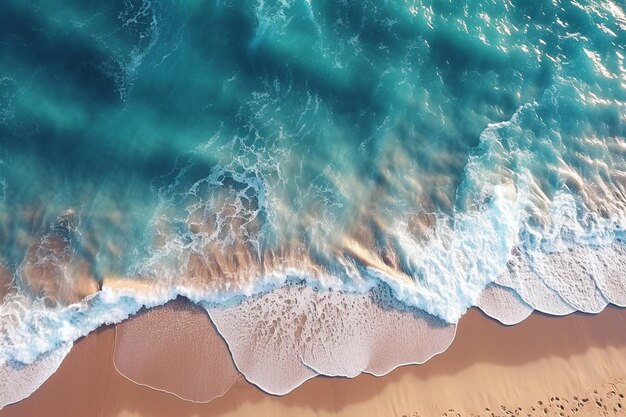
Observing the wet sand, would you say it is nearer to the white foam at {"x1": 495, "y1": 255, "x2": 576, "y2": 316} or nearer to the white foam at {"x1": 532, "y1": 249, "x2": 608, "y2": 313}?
the white foam at {"x1": 495, "y1": 255, "x2": 576, "y2": 316}

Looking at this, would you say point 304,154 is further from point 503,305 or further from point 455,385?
point 455,385

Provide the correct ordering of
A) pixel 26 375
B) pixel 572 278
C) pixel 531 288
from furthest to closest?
pixel 572 278 → pixel 531 288 → pixel 26 375

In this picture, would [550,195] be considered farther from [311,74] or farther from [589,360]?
[311,74]

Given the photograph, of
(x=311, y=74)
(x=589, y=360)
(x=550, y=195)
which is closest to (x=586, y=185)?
(x=550, y=195)

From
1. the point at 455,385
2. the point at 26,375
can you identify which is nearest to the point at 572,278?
the point at 455,385

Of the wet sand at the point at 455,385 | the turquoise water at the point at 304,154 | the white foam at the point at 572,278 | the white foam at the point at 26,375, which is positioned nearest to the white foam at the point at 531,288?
the turquoise water at the point at 304,154
